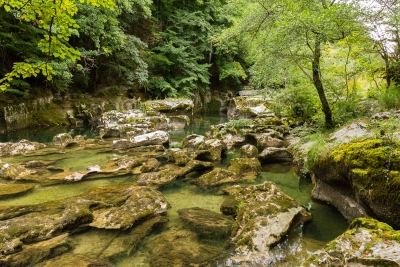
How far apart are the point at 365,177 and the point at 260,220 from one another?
5.42 feet

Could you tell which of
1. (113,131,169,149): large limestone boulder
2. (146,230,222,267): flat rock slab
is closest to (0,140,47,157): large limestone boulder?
(113,131,169,149): large limestone boulder

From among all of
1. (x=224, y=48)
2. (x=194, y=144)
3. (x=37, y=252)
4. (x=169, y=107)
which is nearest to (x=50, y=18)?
(x=37, y=252)

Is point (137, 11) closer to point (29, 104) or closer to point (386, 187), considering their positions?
point (29, 104)

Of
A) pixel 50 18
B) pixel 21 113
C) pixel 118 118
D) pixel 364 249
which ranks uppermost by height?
pixel 50 18

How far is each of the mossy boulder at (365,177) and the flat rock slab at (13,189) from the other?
649 cm

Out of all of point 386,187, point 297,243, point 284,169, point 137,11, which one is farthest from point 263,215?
point 137,11

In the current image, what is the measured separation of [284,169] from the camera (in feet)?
25.1

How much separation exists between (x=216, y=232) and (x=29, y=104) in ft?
49.2

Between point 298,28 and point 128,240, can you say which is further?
point 298,28

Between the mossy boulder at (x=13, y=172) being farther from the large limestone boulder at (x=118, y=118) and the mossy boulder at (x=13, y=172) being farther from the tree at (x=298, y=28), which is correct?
the large limestone boulder at (x=118, y=118)

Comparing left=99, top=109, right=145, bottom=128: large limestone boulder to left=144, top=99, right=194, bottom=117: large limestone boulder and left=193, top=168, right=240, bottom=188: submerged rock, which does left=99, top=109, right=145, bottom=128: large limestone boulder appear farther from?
left=193, top=168, right=240, bottom=188: submerged rock

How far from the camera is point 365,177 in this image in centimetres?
371

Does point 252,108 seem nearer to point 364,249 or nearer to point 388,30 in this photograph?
point 388,30

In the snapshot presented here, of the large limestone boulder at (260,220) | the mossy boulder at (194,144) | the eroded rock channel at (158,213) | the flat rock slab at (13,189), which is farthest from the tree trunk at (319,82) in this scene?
the flat rock slab at (13,189)
